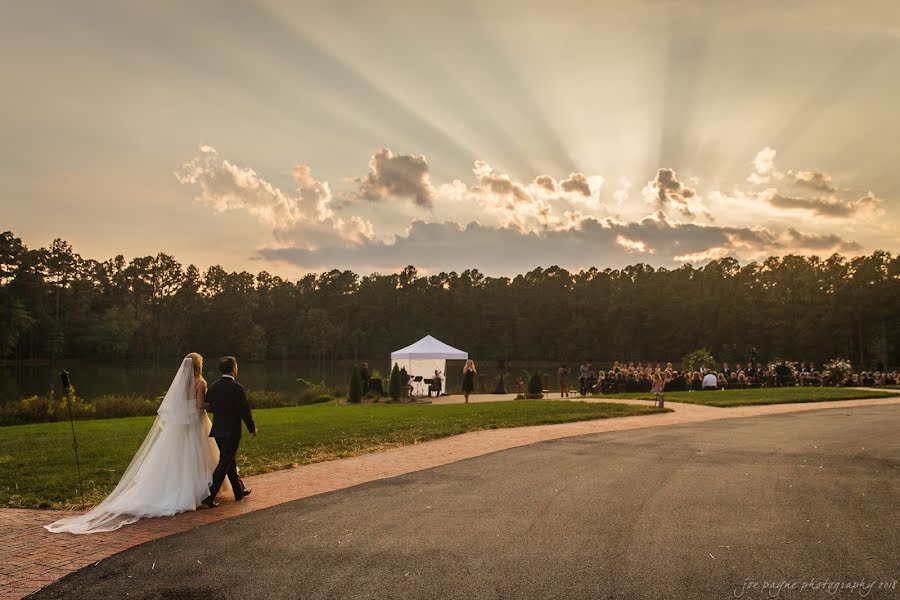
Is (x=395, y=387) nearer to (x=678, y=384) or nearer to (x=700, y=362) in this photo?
(x=678, y=384)

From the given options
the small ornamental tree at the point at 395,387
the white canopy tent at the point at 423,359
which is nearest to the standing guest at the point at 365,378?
the small ornamental tree at the point at 395,387

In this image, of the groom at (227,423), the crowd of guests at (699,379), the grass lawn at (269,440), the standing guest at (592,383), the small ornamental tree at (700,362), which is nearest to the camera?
the groom at (227,423)

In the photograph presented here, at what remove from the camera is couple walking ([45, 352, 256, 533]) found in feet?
25.8

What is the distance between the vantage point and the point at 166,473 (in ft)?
26.9

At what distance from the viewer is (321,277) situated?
14412 centimetres

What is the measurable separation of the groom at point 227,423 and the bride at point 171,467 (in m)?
0.11

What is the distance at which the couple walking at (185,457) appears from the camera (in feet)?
25.8

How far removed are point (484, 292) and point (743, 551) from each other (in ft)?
412

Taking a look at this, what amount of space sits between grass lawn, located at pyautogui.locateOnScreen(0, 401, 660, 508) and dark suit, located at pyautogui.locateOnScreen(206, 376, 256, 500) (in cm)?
182

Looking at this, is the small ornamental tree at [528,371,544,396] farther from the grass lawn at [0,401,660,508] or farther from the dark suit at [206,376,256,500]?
the dark suit at [206,376,256,500]

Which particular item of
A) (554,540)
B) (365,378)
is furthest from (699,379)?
(554,540)

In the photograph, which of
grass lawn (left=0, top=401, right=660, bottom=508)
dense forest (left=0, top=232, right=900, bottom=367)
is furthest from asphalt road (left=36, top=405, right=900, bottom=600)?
dense forest (left=0, top=232, right=900, bottom=367)

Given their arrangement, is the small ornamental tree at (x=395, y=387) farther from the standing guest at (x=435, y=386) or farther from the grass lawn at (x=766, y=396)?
the grass lawn at (x=766, y=396)

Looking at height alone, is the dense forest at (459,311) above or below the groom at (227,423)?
above
